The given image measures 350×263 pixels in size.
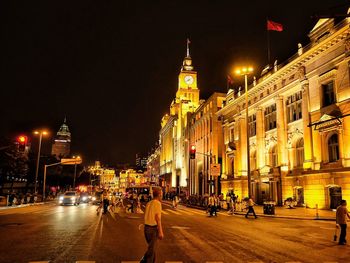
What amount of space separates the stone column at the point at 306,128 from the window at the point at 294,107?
1.86 m

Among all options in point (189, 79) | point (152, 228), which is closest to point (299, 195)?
point (152, 228)

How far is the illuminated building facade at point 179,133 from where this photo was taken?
92912mm

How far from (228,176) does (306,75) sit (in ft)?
75.7

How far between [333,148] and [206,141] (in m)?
35.9

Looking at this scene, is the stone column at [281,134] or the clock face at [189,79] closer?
the stone column at [281,134]

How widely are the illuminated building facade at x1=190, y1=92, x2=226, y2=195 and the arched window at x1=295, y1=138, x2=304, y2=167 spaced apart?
1769cm

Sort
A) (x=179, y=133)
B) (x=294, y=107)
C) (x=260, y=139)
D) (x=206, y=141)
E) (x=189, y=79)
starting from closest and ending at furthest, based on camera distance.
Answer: (x=294, y=107) < (x=260, y=139) < (x=206, y=141) < (x=179, y=133) < (x=189, y=79)

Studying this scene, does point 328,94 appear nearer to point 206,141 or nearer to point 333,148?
point 333,148

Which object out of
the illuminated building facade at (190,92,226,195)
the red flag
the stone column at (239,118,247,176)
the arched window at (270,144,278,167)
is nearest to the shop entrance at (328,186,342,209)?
the arched window at (270,144,278,167)

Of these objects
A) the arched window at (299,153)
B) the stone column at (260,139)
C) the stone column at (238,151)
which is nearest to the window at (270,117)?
the stone column at (260,139)

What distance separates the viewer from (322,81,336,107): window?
30344 mm

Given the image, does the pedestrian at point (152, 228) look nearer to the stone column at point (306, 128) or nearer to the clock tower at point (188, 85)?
the stone column at point (306, 128)

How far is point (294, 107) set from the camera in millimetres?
36219

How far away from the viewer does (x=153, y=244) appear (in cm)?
730
